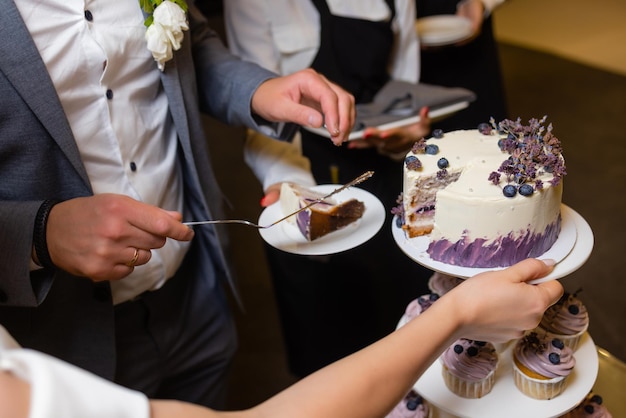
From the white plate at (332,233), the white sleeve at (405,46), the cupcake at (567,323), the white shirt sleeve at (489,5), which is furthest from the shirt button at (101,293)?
the white shirt sleeve at (489,5)

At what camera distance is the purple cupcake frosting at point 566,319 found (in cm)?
132

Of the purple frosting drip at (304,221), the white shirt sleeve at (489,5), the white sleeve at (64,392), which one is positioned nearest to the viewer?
the white sleeve at (64,392)

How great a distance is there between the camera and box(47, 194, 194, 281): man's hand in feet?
3.65

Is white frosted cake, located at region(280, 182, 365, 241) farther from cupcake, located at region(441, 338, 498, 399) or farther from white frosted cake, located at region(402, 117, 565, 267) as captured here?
cupcake, located at region(441, 338, 498, 399)

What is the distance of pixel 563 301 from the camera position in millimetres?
1363

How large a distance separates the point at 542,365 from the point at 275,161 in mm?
868

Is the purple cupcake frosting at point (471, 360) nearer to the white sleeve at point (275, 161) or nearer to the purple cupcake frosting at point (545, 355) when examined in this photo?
the purple cupcake frosting at point (545, 355)

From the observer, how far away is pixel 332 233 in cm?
146

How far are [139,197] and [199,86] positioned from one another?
39cm

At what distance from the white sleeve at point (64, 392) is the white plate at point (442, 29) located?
1881 mm

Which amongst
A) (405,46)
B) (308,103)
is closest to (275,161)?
(308,103)

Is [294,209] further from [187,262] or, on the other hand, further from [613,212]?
[613,212]

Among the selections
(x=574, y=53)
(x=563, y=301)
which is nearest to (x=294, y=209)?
(x=563, y=301)

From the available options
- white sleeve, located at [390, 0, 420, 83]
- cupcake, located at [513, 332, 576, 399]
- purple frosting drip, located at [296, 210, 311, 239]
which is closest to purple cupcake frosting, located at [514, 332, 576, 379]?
cupcake, located at [513, 332, 576, 399]
